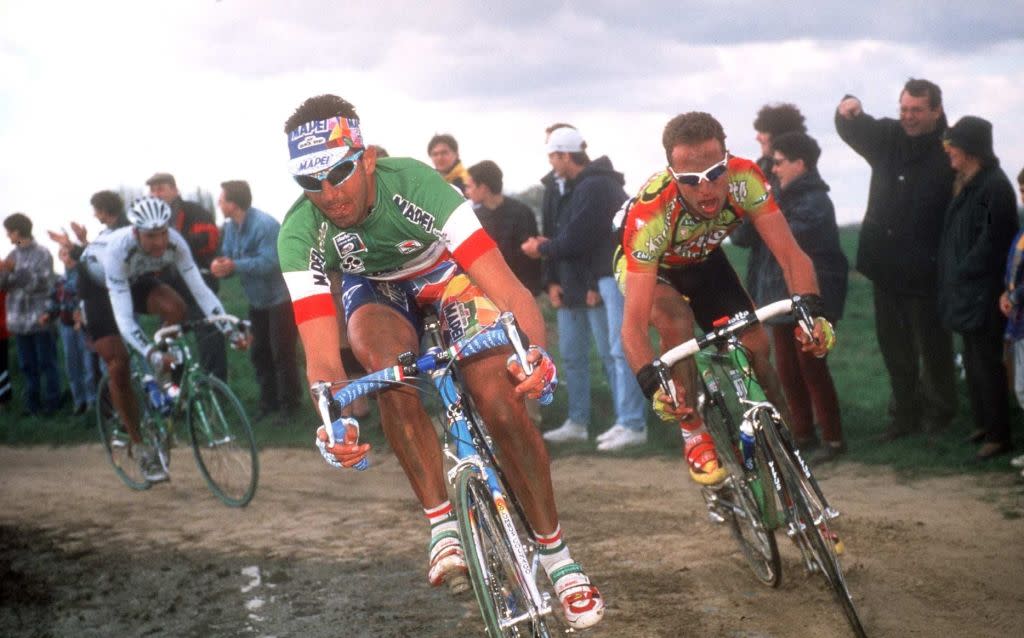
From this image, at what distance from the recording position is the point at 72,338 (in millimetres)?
16359

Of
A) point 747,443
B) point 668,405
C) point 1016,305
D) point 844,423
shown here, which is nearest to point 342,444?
point 668,405

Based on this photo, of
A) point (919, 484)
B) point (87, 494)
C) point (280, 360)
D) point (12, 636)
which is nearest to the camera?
point (12, 636)

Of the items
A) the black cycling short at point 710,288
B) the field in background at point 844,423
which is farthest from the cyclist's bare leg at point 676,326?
the field in background at point 844,423

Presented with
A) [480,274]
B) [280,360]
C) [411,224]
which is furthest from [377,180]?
[280,360]

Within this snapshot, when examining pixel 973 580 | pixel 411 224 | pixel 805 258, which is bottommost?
pixel 973 580

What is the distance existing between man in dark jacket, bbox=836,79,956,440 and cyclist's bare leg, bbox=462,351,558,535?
201 inches

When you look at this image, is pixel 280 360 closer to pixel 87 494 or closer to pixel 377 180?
pixel 87 494

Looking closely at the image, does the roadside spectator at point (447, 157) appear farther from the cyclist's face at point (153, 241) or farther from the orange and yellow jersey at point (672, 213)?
the orange and yellow jersey at point (672, 213)

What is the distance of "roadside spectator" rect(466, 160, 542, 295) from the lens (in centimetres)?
1188

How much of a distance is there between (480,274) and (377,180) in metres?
0.74

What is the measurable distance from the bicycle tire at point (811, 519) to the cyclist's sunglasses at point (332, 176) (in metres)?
2.30

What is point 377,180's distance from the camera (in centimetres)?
566

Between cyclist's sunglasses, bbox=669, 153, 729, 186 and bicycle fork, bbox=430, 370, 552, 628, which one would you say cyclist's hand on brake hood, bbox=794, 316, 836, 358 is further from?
bicycle fork, bbox=430, 370, 552, 628

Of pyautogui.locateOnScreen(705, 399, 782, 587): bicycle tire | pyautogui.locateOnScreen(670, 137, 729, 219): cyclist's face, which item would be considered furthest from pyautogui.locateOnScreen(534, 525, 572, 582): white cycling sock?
pyautogui.locateOnScreen(670, 137, 729, 219): cyclist's face
